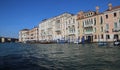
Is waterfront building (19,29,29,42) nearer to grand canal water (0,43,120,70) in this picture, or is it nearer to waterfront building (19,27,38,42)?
waterfront building (19,27,38,42)

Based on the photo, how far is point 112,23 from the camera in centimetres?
4403

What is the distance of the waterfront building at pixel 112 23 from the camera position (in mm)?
42438

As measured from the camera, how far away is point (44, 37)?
298 ft

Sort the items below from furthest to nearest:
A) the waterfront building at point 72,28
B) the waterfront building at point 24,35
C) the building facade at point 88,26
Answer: the waterfront building at point 24,35 < the waterfront building at point 72,28 < the building facade at point 88,26

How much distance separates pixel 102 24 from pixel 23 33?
93.0 metres

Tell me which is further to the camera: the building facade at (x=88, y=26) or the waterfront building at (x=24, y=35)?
the waterfront building at (x=24, y=35)

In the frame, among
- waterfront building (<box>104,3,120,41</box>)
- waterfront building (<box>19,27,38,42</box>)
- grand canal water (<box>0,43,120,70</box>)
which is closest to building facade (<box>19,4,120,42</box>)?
waterfront building (<box>104,3,120,41</box>)

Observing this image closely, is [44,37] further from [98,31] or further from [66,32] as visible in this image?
[98,31]

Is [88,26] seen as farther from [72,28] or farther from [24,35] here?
[24,35]

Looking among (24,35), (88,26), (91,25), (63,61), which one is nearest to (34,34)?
(24,35)

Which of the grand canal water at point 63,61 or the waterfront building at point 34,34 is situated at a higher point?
the waterfront building at point 34,34

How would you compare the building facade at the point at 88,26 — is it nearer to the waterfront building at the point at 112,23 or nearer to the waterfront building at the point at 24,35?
the waterfront building at the point at 112,23

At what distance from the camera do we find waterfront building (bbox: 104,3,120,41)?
42.4 meters

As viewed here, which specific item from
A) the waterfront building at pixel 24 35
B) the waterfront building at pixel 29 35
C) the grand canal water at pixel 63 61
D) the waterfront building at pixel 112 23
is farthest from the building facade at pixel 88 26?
the waterfront building at pixel 24 35
